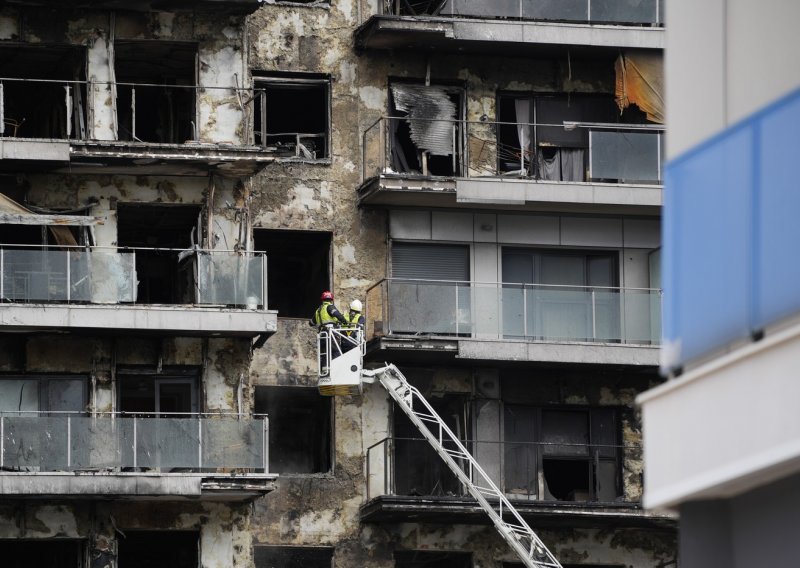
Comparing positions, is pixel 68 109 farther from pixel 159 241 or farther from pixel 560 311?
pixel 560 311

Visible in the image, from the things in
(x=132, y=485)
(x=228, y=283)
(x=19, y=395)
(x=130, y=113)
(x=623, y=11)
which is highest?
(x=623, y=11)

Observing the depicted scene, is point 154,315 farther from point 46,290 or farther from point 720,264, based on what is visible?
point 720,264

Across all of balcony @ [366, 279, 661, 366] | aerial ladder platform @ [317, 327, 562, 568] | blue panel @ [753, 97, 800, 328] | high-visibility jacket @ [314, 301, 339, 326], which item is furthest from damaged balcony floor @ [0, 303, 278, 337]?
blue panel @ [753, 97, 800, 328]

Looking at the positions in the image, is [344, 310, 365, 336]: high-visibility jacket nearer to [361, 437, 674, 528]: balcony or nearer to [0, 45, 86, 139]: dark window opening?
[361, 437, 674, 528]: balcony

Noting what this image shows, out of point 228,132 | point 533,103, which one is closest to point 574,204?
point 533,103

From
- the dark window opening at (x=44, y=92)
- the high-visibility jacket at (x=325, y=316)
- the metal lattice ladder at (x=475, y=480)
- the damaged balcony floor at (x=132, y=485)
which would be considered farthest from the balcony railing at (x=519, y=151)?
the damaged balcony floor at (x=132, y=485)

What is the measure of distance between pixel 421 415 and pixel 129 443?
5.06 metres

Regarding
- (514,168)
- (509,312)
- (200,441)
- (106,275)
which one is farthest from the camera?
(514,168)

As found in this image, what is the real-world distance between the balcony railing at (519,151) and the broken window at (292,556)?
6487mm

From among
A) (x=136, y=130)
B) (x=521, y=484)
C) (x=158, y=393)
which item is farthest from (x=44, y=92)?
(x=521, y=484)

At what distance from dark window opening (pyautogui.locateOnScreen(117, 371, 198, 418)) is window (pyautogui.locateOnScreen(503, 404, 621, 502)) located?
5.61 m

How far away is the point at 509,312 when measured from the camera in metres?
33.0

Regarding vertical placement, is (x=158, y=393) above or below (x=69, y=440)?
above

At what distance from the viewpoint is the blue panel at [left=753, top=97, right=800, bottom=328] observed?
820cm
